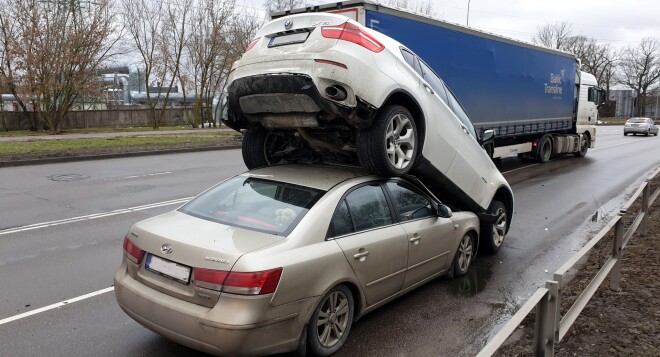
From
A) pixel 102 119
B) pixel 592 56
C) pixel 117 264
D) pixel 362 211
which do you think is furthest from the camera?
pixel 592 56

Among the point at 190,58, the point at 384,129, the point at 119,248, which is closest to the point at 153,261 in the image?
the point at 384,129

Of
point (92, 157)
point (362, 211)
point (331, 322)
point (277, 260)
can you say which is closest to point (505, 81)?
point (362, 211)

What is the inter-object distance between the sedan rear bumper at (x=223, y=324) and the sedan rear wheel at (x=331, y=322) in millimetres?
176

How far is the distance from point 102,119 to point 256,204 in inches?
1373

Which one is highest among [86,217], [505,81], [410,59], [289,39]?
[505,81]

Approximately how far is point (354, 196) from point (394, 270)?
0.73m

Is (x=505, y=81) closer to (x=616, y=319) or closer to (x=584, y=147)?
(x=584, y=147)

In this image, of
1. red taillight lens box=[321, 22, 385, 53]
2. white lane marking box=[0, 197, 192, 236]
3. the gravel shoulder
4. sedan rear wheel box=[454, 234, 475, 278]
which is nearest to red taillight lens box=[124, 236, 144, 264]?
red taillight lens box=[321, 22, 385, 53]

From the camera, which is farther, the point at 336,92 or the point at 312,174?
the point at 336,92

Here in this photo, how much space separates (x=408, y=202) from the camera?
4.73 m

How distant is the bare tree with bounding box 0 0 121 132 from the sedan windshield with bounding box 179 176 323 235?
2567 cm

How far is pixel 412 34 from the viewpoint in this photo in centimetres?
946

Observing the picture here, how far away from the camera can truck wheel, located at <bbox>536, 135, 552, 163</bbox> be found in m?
17.1

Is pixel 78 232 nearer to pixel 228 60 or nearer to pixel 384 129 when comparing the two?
pixel 384 129
